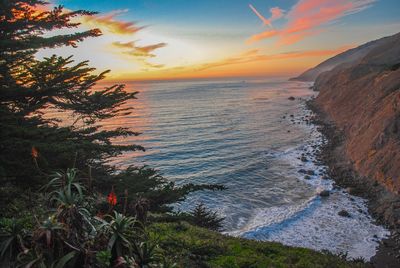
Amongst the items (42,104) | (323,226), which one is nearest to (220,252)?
(42,104)

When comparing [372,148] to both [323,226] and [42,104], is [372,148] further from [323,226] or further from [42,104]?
[42,104]

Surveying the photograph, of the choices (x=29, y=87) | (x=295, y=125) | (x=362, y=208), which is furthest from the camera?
(x=295, y=125)

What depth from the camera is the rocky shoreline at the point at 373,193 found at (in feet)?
60.0

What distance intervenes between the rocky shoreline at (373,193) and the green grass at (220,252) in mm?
6773

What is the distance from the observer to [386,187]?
2642cm

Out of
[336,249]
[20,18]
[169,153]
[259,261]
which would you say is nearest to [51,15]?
[20,18]

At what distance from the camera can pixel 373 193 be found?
2672cm

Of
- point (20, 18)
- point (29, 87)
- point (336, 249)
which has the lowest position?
point (336, 249)

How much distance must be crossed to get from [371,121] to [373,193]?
50.1 feet

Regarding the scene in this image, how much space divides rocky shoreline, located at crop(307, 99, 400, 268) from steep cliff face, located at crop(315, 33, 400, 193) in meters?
0.75

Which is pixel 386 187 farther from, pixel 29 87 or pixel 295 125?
pixel 295 125

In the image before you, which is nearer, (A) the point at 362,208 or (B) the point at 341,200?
(A) the point at 362,208

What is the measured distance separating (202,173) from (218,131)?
911 inches

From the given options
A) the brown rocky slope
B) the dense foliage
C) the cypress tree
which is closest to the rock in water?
the brown rocky slope
